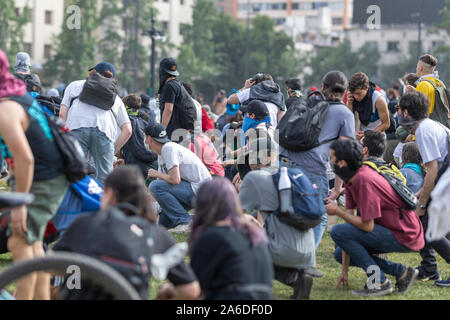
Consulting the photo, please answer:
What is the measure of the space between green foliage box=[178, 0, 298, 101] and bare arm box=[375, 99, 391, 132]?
61.0 meters

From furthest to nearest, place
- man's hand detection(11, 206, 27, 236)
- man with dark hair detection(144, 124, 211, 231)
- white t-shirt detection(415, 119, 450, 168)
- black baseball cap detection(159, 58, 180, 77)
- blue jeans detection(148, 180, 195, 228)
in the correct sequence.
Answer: black baseball cap detection(159, 58, 180, 77), blue jeans detection(148, 180, 195, 228), man with dark hair detection(144, 124, 211, 231), white t-shirt detection(415, 119, 450, 168), man's hand detection(11, 206, 27, 236)

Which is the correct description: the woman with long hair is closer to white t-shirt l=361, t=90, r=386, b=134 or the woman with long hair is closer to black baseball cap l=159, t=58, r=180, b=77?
white t-shirt l=361, t=90, r=386, b=134

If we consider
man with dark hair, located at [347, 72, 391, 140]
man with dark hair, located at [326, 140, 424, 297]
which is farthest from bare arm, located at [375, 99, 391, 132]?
man with dark hair, located at [326, 140, 424, 297]

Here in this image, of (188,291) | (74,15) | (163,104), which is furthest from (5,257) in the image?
(74,15)

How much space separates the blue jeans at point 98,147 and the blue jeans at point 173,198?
1.92 ft

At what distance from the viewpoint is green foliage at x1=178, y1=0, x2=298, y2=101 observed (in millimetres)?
73250

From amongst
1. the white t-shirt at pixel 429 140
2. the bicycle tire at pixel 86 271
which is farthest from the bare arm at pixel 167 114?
the bicycle tire at pixel 86 271

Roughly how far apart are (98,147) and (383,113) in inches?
121

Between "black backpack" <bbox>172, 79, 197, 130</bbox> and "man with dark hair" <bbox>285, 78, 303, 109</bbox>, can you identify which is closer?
"black backpack" <bbox>172, 79, 197, 130</bbox>

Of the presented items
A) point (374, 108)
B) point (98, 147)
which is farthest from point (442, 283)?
point (98, 147)

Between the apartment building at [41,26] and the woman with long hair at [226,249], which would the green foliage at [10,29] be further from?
the woman with long hair at [226,249]

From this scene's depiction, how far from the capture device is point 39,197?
514cm
